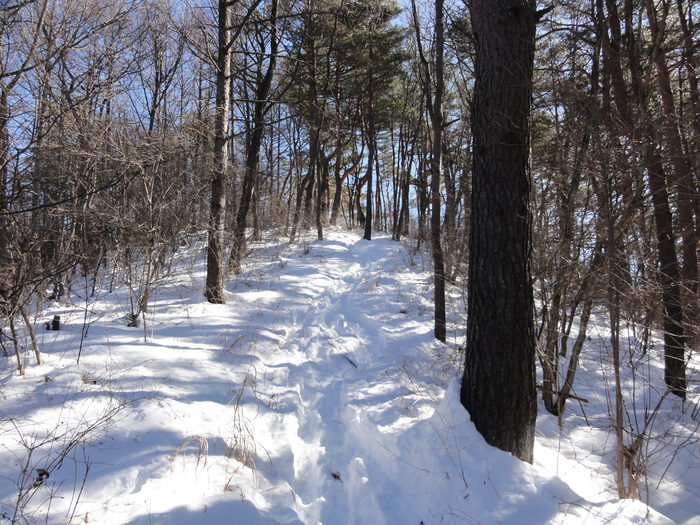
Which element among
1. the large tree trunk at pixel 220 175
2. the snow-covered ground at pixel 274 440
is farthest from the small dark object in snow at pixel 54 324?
the large tree trunk at pixel 220 175

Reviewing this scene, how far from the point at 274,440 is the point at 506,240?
2.78 metres

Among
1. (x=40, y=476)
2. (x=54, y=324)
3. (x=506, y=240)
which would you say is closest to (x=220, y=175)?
(x=54, y=324)

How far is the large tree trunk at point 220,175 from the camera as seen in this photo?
6273mm

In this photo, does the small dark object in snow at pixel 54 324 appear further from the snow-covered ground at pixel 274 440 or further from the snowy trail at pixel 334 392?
the snowy trail at pixel 334 392

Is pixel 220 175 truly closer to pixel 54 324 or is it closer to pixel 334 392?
pixel 54 324

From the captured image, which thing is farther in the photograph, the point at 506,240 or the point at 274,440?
the point at 274,440

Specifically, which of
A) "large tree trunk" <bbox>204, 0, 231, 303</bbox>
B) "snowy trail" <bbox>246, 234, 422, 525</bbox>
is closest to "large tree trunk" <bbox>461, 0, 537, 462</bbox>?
"snowy trail" <bbox>246, 234, 422, 525</bbox>

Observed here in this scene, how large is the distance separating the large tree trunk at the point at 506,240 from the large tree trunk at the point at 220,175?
15.8ft

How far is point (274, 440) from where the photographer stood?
326 cm

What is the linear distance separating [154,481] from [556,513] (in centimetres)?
271

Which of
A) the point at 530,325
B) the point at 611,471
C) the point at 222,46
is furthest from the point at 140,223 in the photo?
the point at 611,471

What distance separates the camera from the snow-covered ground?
7.54 ft

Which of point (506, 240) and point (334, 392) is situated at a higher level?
point (506, 240)

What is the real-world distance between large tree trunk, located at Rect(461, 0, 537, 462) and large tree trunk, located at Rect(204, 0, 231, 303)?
4804 millimetres
